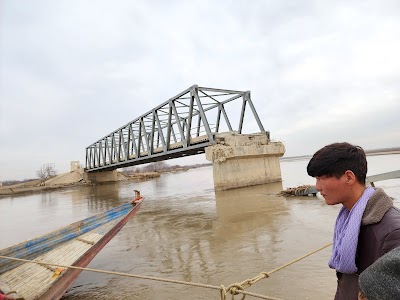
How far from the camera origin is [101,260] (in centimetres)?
522

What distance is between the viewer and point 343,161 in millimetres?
1297

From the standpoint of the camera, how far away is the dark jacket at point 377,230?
40.9 inches

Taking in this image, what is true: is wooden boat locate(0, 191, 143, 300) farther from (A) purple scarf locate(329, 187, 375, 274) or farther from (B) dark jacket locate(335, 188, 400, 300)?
(B) dark jacket locate(335, 188, 400, 300)

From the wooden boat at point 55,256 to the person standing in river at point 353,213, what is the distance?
9.98 feet

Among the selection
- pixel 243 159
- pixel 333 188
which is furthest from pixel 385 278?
pixel 243 159

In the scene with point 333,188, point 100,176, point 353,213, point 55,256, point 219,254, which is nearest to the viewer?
point 353,213

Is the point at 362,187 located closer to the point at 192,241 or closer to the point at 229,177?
the point at 192,241

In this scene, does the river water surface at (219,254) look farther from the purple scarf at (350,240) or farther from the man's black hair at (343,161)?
the man's black hair at (343,161)

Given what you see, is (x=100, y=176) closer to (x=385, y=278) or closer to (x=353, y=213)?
(x=353, y=213)

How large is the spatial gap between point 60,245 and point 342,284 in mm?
4780

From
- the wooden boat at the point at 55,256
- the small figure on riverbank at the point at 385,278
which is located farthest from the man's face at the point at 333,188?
the wooden boat at the point at 55,256

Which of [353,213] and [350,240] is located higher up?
[353,213]

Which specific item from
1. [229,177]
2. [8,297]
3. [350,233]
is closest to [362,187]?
[350,233]

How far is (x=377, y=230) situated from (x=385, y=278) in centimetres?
35
